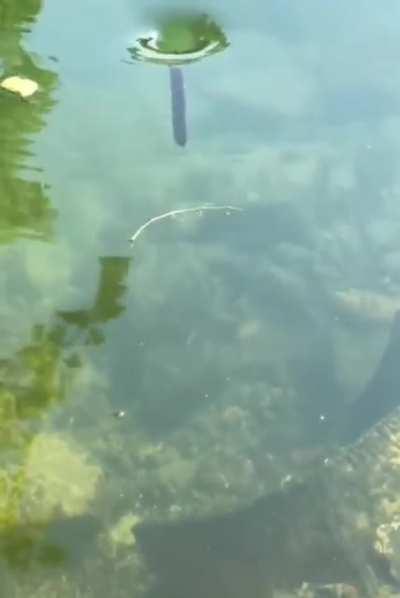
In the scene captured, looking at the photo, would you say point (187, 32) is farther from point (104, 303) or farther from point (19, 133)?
point (104, 303)

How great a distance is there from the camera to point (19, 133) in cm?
387

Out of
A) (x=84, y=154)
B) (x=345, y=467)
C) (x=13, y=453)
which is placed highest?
(x=84, y=154)

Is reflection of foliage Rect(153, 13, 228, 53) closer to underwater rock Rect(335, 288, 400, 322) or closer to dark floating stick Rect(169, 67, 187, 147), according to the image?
dark floating stick Rect(169, 67, 187, 147)

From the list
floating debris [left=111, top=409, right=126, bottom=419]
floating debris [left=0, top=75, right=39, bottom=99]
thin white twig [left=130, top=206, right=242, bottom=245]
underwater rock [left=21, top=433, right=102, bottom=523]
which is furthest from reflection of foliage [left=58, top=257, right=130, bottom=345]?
floating debris [left=0, top=75, right=39, bottom=99]

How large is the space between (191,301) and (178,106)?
105 cm

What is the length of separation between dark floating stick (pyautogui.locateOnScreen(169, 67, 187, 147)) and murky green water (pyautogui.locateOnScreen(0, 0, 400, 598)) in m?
0.02

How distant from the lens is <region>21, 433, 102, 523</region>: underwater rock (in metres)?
2.85

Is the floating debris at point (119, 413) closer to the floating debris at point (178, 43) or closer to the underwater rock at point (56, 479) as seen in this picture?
the underwater rock at point (56, 479)

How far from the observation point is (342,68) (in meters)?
4.57

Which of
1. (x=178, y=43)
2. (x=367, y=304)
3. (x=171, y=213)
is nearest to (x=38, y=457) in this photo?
(x=171, y=213)

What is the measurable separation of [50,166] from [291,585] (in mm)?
1940

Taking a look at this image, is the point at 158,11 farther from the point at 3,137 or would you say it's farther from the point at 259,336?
the point at 259,336

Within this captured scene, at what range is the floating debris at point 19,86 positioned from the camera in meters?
3.94

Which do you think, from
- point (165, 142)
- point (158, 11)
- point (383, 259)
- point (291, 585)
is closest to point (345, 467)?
point (291, 585)
